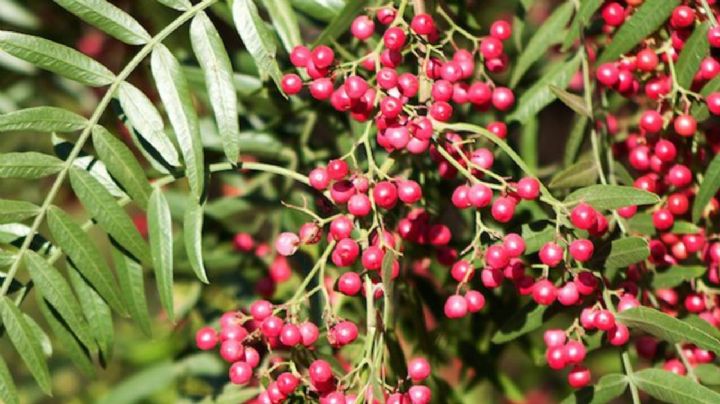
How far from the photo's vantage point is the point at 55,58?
51.4 inches

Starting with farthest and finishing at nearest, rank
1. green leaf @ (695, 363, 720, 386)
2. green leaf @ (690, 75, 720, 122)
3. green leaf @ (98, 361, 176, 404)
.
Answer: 1. green leaf @ (98, 361, 176, 404)
2. green leaf @ (695, 363, 720, 386)
3. green leaf @ (690, 75, 720, 122)

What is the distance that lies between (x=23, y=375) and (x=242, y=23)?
5.42ft

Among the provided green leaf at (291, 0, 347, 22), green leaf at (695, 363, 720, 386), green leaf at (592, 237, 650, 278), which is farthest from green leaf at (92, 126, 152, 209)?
green leaf at (695, 363, 720, 386)

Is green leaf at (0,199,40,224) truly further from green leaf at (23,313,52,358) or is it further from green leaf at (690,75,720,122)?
green leaf at (690,75,720,122)

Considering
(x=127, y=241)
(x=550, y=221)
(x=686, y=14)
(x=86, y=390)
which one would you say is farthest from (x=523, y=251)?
(x=86, y=390)

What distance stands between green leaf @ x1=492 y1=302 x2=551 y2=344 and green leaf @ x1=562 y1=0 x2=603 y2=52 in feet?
1.22

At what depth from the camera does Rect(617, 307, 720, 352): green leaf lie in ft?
4.08

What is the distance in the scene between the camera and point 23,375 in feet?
8.73

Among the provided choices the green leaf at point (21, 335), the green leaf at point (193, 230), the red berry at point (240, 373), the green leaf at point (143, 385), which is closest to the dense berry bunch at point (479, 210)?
the red berry at point (240, 373)

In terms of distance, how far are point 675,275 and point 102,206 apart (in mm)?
784

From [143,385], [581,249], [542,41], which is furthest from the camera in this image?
[143,385]

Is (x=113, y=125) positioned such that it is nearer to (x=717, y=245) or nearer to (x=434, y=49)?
(x=434, y=49)

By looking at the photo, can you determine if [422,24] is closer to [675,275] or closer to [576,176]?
[576,176]

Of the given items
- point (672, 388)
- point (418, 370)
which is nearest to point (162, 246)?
point (418, 370)
